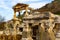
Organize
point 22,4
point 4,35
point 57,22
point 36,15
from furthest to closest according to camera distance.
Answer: point 22,4 < point 4,35 < point 36,15 < point 57,22

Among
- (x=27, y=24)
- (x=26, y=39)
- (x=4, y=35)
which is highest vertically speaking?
(x=27, y=24)

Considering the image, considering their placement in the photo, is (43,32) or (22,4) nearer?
(43,32)

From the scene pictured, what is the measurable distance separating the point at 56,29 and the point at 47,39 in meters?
0.60

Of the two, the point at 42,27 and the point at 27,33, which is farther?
the point at 27,33

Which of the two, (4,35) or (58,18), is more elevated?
(58,18)

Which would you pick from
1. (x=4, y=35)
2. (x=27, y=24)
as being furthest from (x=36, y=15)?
(x=4, y=35)

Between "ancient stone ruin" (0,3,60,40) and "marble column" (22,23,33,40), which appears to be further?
"marble column" (22,23,33,40)

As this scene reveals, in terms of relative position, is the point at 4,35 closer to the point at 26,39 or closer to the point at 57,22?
the point at 26,39

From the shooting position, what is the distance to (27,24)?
1040cm

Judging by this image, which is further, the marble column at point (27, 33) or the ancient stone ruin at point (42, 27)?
the marble column at point (27, 33)

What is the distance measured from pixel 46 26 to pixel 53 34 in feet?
1.51

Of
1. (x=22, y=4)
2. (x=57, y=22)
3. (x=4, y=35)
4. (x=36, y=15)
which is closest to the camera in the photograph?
(x=57, y=22)

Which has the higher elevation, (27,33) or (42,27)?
(42,27)

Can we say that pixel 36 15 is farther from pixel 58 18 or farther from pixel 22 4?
pixel 22 4
